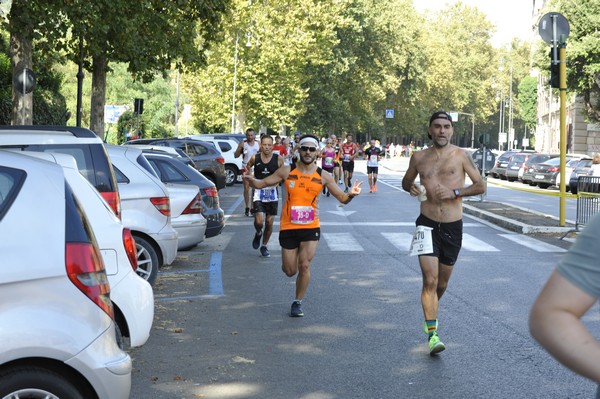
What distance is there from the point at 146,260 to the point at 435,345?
14.6ft

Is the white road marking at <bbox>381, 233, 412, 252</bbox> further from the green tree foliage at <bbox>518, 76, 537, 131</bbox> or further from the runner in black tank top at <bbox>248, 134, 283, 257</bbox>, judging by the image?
the green tree foliage at <bbox>518, 76, 537, 131</bbox>

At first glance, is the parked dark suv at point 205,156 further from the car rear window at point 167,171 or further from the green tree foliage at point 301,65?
the green tree foliage at point 301,65

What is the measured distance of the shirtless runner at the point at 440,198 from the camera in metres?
8.35

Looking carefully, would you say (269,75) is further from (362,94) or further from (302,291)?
(302,291)

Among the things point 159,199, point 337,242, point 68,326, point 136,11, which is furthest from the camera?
point 136,11

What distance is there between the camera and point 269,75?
64.4m

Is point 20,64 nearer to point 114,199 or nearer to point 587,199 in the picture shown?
point 587,199

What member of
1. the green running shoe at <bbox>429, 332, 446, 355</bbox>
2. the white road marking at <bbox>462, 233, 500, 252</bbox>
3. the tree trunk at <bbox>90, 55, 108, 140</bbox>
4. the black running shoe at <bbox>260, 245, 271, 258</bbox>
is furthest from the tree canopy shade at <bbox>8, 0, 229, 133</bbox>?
the green running shoe at <bbox>429, 332, 446, 355</bbox>

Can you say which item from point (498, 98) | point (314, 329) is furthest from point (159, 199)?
point (498, 98)

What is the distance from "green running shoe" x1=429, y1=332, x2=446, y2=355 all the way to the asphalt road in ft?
0.25

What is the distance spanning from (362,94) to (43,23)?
60.3m

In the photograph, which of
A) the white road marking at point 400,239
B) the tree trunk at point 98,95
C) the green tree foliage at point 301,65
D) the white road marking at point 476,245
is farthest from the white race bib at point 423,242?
the green tree foliage at point 301,65

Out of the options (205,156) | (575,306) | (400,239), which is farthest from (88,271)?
(205,156)

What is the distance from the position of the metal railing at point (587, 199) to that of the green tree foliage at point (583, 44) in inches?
1361
